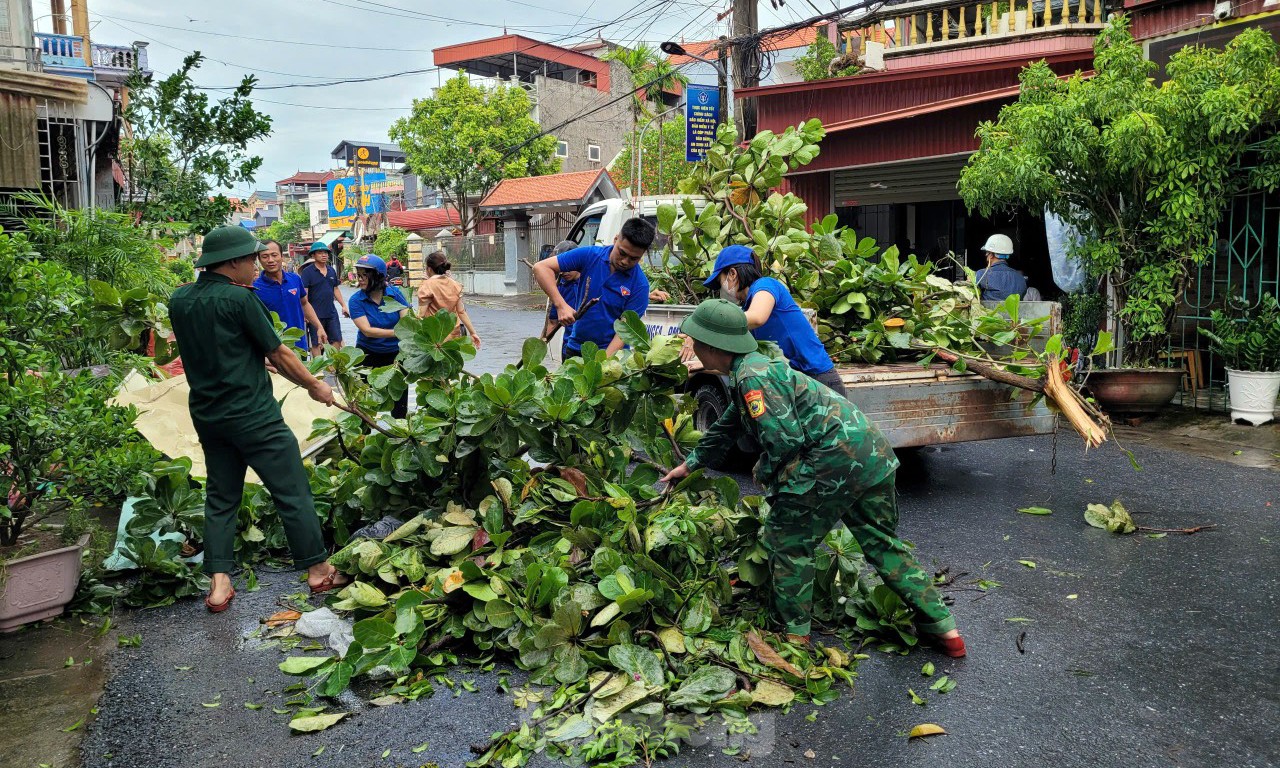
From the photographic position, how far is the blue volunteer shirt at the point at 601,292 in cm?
617

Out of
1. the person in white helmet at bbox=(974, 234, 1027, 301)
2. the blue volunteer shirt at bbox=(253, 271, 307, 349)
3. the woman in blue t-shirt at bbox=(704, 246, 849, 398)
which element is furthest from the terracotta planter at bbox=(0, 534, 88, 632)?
the person in white helmet at bbox=(974, 234, 1027, 301)

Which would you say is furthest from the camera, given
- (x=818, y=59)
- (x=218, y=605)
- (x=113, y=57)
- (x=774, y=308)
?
(x=113, y=57)

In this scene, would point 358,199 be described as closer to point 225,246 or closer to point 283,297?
point 283,297

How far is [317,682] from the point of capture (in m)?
3.88

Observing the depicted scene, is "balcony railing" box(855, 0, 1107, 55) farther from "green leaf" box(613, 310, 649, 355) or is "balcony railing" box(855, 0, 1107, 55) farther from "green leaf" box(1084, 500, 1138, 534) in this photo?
"green leaf" box(613, 310, 649, 355)

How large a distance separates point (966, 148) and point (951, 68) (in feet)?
5.15

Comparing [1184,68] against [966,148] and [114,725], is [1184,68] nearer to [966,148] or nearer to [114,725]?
[966,148]

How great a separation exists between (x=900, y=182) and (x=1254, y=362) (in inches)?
265

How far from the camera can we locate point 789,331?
18.3 feet

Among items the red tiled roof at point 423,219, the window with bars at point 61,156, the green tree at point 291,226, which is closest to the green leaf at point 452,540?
the window with bars at point 61,156

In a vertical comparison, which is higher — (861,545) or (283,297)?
(283,297)

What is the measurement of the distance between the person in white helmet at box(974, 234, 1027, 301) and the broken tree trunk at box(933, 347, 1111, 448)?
2.56m

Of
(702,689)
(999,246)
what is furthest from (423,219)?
(702,689)

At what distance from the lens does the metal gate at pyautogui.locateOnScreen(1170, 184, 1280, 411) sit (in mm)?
9305
